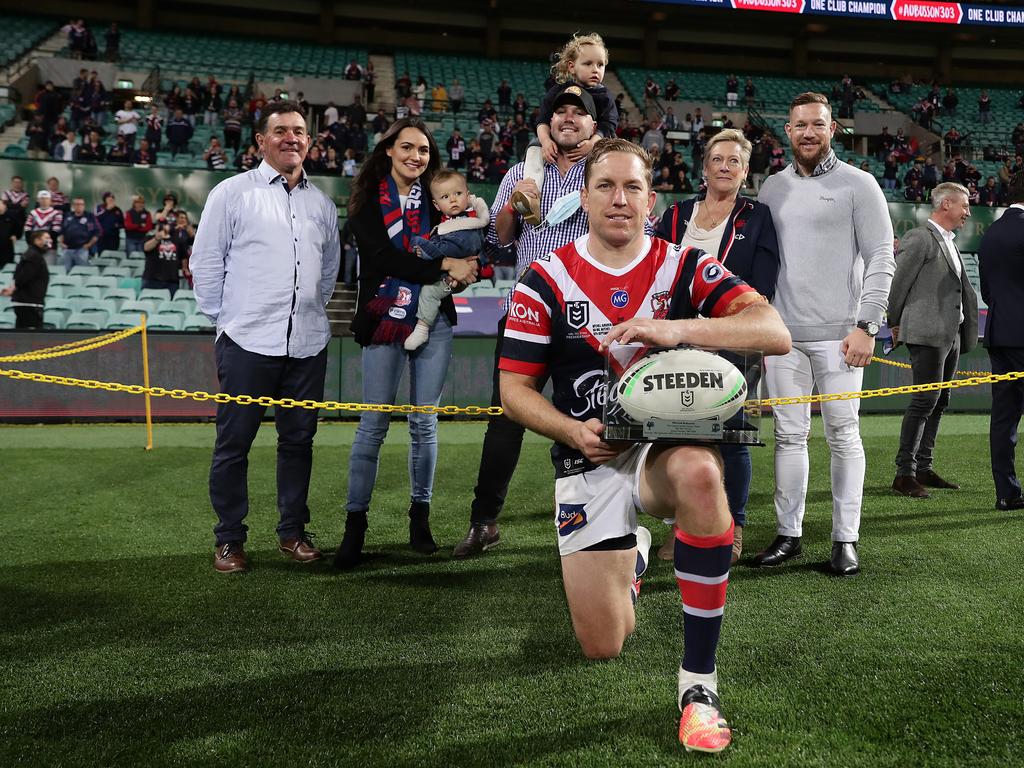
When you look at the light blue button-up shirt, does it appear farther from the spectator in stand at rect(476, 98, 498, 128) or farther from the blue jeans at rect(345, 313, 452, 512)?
the spectator in stand at rect(476, 98, 498, 128)

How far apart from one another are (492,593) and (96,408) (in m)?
7.42

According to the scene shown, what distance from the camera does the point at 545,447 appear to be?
26.5 ft

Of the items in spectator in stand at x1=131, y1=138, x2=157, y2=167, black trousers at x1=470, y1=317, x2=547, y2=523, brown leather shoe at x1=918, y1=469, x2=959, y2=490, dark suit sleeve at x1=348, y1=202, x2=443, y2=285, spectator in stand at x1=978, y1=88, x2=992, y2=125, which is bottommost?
brown leather shoe at x1=918, y1=469, x2=959, y2=490

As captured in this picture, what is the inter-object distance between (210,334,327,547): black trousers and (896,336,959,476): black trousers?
406cm

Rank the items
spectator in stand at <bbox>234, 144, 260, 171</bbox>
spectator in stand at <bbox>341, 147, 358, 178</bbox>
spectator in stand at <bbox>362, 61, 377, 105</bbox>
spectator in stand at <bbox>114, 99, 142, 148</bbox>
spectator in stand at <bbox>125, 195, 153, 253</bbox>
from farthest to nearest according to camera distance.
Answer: spectator in stand at <bbox>362, 61, 377, 105</bbox> < spectator in stand at <bbox>114, 99, 142, 148</bbox> < spectator in stand at <bbox>341, 147, 358, 178</bbox> < spectator in stand at <bbox>234, 144, 260, 171</bbox> < spectator in stand at <bbox>125, 195, 153, 253</bbox>

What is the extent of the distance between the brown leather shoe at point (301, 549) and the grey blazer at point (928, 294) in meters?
4.32

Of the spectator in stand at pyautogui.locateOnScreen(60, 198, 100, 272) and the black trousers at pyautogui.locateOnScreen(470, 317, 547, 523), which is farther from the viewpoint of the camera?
the spectator in stand at pyautogui.locateOnScreen(60, 198, 100, 272)

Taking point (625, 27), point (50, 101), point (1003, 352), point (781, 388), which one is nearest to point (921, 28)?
point (625, 27)

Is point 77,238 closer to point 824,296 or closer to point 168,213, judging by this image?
point 168,213

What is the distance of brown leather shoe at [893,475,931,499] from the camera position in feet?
18.6

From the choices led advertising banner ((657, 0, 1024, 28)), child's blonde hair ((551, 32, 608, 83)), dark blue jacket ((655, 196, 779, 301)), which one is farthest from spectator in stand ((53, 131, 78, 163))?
led advertising banner ((657, 0, 1024, 28))

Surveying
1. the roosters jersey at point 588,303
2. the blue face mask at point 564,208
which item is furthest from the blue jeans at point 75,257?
the roosters jersey at point 588,303

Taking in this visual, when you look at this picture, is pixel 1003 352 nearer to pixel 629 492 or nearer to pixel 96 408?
pixel 629 492

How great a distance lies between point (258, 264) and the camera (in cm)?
403
